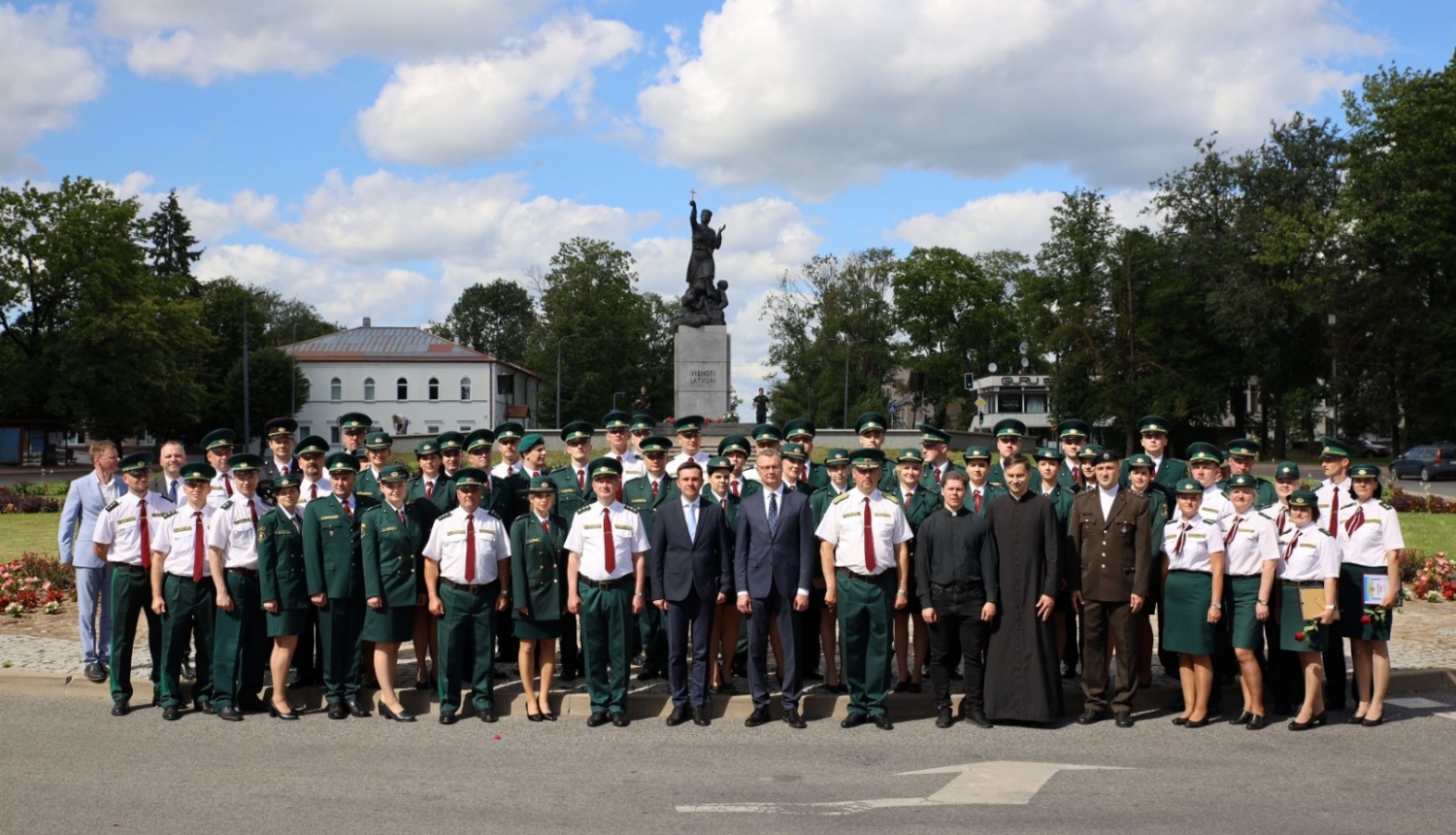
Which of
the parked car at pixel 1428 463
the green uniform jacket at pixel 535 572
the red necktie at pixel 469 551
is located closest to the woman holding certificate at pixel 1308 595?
the green uniform jacket at pixel 535 572

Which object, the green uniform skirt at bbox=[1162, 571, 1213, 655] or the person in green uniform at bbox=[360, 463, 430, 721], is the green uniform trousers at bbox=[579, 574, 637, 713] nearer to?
the person in green uniform at bbox=[360, 463, 430, 721]

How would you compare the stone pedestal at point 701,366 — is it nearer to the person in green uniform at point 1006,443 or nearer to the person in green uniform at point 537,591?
the person in green uniform at point 1006,443

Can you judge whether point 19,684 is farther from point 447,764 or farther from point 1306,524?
point 1306,524

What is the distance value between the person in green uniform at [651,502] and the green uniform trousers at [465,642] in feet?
4.63

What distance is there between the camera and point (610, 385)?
3312 inches

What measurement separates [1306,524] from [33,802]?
8.07 m

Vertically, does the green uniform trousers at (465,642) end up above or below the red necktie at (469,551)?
below

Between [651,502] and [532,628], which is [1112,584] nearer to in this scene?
[651,502]

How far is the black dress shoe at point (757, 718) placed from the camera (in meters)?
8.90

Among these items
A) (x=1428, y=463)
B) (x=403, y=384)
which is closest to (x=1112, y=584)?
(x=1428, y=463)

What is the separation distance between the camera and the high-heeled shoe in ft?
29.7

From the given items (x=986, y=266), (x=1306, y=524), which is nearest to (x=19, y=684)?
(x=1306, y=524)

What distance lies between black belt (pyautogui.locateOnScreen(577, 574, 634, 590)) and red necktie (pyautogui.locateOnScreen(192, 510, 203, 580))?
9.08ft

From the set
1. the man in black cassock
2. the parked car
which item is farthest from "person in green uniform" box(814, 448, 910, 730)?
the parked car
